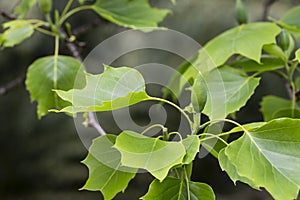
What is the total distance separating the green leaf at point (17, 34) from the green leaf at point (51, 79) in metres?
0.06

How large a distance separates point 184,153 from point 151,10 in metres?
0.48

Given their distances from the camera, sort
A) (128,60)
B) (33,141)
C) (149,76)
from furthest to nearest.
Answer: (33,141), (128,60), (149,76)

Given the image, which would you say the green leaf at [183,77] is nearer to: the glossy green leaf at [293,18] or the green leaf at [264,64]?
the green leaf at [264,64]

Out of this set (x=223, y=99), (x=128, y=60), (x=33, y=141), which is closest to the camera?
(x=223, y=99)

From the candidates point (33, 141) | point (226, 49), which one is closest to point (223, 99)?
point (226, 49)

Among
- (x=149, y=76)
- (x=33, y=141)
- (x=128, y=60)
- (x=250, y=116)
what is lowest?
(x=33, y=141)

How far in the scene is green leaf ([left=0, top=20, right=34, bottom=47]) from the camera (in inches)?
32.3

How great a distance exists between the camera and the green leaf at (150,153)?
1.51ft

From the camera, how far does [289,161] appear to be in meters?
0.48

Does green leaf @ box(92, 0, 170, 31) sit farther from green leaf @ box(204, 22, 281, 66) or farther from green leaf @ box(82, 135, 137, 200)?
green leaf @ box(82, 135, 137, 200)

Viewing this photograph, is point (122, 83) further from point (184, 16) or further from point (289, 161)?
point (184, 16)

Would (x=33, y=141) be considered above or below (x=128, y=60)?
below

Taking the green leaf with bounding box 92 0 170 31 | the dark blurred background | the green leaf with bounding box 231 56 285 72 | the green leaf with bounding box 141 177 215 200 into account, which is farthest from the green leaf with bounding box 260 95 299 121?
the dark blurred background

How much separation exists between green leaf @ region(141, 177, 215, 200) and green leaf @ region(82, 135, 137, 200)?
2.1 inches
